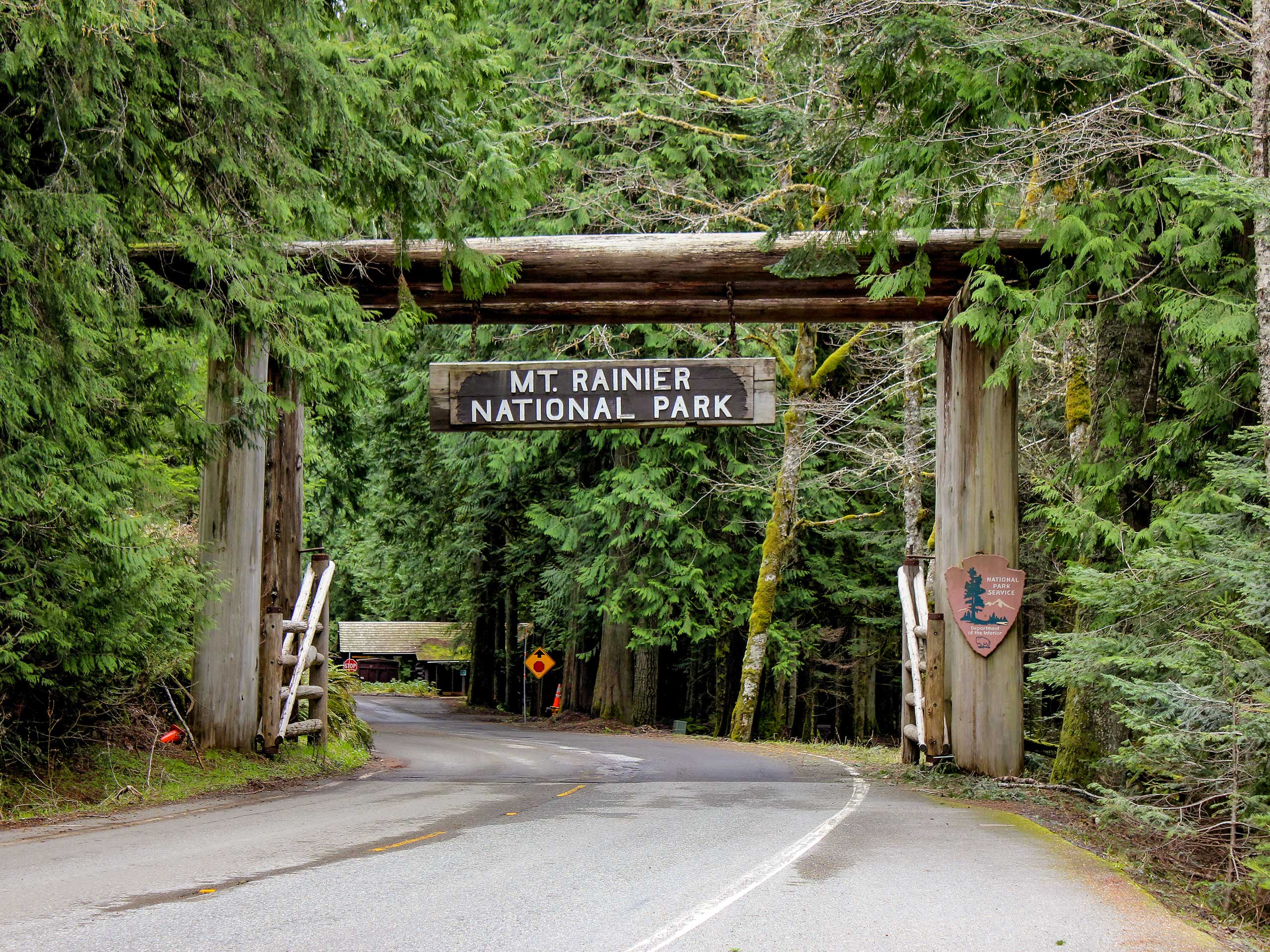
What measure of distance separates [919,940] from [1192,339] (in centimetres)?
584

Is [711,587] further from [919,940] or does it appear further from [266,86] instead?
[919,940]

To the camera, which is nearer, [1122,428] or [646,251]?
[1122,428]

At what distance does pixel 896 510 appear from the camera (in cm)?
2858

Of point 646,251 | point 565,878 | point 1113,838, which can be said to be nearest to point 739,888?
point 565,878

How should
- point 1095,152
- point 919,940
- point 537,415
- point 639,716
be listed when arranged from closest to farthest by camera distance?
point 919,940 → point 1095,152 → point 537,415 → point 639,716

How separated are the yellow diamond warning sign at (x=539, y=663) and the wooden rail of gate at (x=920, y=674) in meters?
16.6

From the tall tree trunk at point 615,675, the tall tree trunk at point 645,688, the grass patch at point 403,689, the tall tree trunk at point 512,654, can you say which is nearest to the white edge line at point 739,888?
the tall tree trunk at point 615,675

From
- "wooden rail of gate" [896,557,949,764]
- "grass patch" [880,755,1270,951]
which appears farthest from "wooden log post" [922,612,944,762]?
"grass patch" [880,755,1270,951]

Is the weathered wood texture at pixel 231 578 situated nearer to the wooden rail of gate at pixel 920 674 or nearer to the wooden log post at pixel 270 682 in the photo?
the wooden log post at pixel 270 682

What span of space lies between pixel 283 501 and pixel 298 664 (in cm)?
185

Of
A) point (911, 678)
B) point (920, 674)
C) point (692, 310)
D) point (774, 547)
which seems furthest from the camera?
point (774, 547)

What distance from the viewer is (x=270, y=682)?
12.9m

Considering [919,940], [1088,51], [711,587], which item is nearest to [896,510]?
[711,587]

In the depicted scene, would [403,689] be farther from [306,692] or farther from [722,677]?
[306,692]
